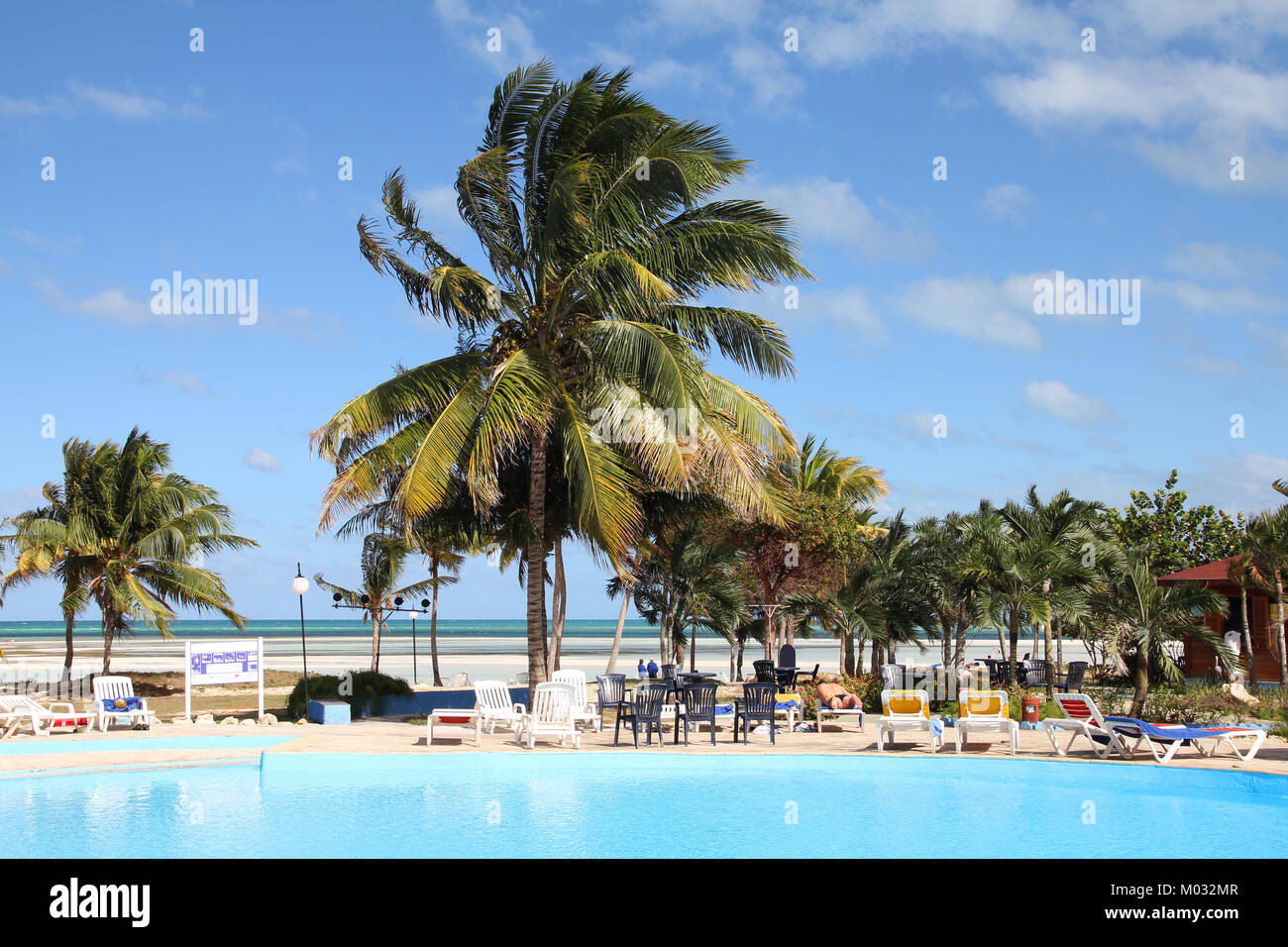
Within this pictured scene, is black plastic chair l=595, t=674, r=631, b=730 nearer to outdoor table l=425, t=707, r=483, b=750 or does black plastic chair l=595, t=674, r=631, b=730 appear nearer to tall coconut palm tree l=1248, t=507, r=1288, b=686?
outdoor table l=425, t=707, r=483, b=750

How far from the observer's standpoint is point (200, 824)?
11.0 m

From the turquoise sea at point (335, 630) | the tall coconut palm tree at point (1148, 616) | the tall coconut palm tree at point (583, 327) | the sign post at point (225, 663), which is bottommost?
the turquoise sea at point (335, 630)

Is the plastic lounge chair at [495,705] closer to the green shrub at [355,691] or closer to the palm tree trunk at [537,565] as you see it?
the palm tree trunk at [537,565]

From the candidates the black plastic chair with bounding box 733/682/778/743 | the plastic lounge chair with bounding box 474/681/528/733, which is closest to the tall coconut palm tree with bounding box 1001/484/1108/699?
the black plastic chair with bounding box 733/682/778/743

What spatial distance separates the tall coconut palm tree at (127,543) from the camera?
21328 mm

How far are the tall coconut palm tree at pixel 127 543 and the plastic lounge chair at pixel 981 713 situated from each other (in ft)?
47.6

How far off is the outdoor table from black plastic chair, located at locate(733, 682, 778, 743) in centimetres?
380

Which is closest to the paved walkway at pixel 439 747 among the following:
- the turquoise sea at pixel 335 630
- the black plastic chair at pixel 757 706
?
the black plastic chair at pixel 757 706

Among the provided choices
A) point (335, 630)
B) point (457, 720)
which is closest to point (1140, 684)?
point (457, 720)

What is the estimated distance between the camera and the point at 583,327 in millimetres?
17797

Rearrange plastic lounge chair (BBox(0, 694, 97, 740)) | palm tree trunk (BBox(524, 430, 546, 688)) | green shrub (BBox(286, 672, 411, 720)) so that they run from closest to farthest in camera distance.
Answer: plastic lounge chair (BBox(0, 694, 97, 740))
palm tree trunk (BBox(524, 430, 546, 688))
green shrub (BBox(286, 672, 411, 720))

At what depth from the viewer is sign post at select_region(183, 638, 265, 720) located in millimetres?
18906

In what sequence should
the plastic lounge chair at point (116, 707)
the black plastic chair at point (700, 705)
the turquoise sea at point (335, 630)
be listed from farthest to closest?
the turquoise sea at point (335, 630), the plastic lounge chair at point (116, 707), the black plastic chair at point (700, 705)

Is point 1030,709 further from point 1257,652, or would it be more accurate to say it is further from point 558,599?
point 1257,652
